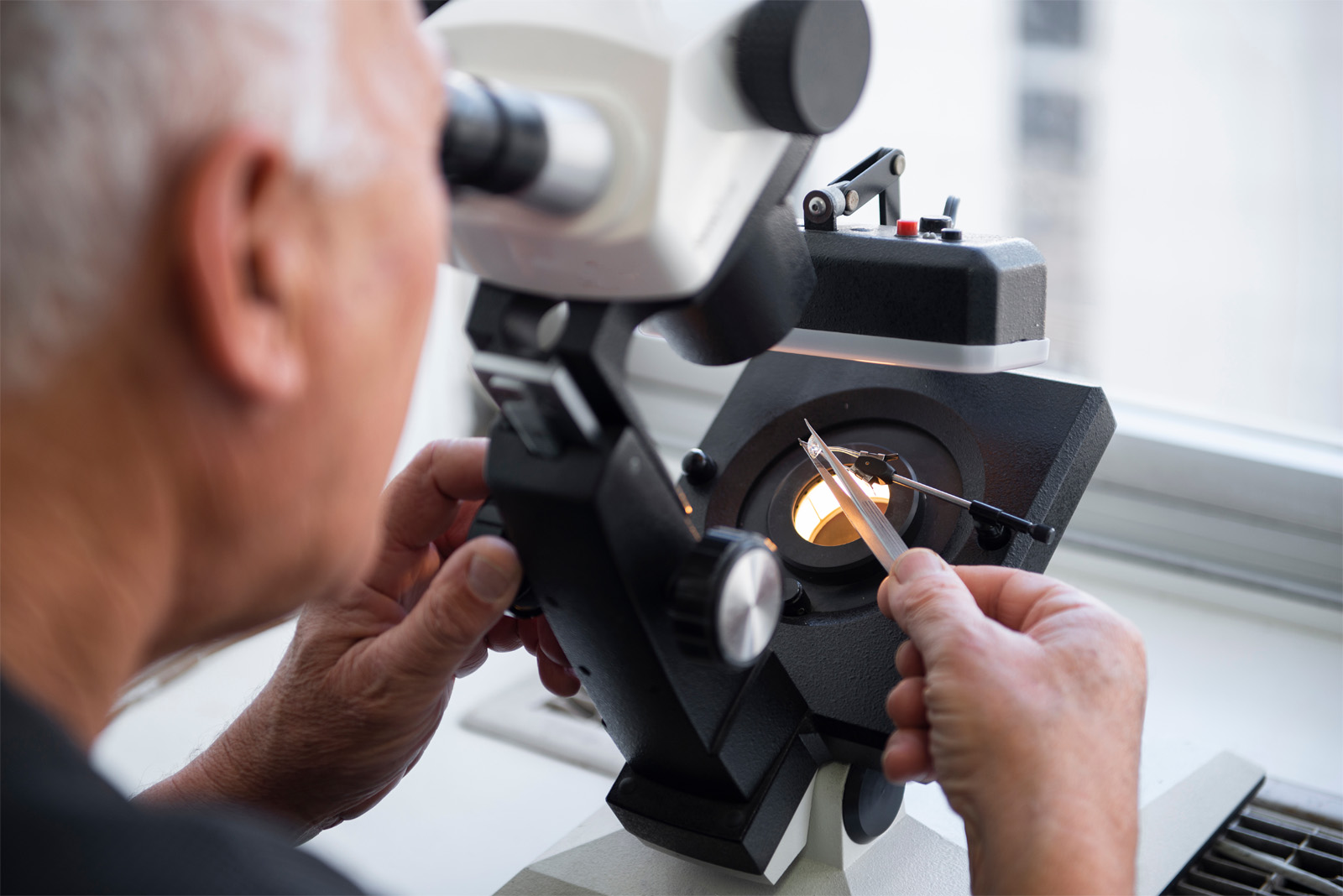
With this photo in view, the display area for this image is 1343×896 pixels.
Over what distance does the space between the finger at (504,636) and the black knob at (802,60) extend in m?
0.52

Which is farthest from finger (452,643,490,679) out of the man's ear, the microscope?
the man's ear

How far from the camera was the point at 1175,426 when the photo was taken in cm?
173

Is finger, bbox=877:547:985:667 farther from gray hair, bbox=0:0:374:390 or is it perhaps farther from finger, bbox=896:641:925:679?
gray hair, bbox=0:0:374:390

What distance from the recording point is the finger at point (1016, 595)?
2.82 feet

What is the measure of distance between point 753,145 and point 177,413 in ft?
1.36

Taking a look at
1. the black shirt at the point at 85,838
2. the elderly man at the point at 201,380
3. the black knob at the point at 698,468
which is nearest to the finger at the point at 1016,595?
the elderly man at the point at 201,380

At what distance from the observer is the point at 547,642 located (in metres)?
1.06

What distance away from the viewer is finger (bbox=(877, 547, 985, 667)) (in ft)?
2.66

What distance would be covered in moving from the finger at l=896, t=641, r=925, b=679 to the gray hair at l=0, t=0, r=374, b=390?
1.84 feet

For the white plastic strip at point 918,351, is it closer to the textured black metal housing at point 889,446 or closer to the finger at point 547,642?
the textured black metal housing at point 889,446

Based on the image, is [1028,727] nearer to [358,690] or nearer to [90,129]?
[358,690]

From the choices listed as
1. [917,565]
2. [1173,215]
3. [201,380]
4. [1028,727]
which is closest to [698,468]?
[917,565]

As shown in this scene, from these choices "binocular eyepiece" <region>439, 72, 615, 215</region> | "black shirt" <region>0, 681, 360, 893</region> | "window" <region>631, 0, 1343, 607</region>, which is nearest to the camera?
"black shirt" <region>0, 681, 360, 893</region>

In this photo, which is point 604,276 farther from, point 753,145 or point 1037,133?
point 1037,133
